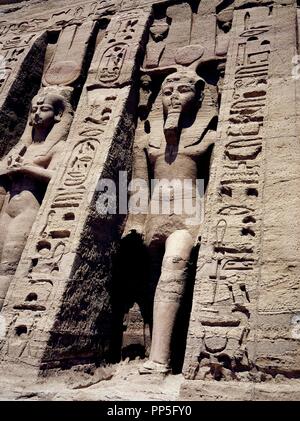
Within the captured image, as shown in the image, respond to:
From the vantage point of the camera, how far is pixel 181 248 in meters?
3.78

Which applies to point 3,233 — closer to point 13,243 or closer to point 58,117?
point 13,243

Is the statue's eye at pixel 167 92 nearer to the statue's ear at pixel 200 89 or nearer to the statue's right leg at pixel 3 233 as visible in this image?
the statue's ear at pixel 200 89

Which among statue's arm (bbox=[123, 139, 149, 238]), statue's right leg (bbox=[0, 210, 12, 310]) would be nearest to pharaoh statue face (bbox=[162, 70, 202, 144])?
statue's arm (bbox=[123, 139, 149, 238])

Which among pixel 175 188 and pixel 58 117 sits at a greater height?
pixel 58 117

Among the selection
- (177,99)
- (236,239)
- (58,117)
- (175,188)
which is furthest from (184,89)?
(236,239)

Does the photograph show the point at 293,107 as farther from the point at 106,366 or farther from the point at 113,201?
the point at 106,366

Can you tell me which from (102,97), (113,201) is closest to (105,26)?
(102,97)

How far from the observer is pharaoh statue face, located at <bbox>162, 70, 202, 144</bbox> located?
4.46 m

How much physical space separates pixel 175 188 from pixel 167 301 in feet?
3.95

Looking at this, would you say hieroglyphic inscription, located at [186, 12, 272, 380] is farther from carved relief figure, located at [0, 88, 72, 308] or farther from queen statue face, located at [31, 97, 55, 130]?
queen statue face, located at [31, 97, 55, 130]

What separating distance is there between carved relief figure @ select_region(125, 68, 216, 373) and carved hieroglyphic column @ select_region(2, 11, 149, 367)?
42cm

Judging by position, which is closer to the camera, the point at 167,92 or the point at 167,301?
the point at 167,301

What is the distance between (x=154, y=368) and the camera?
3.28 meters

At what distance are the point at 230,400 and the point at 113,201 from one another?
229cm
